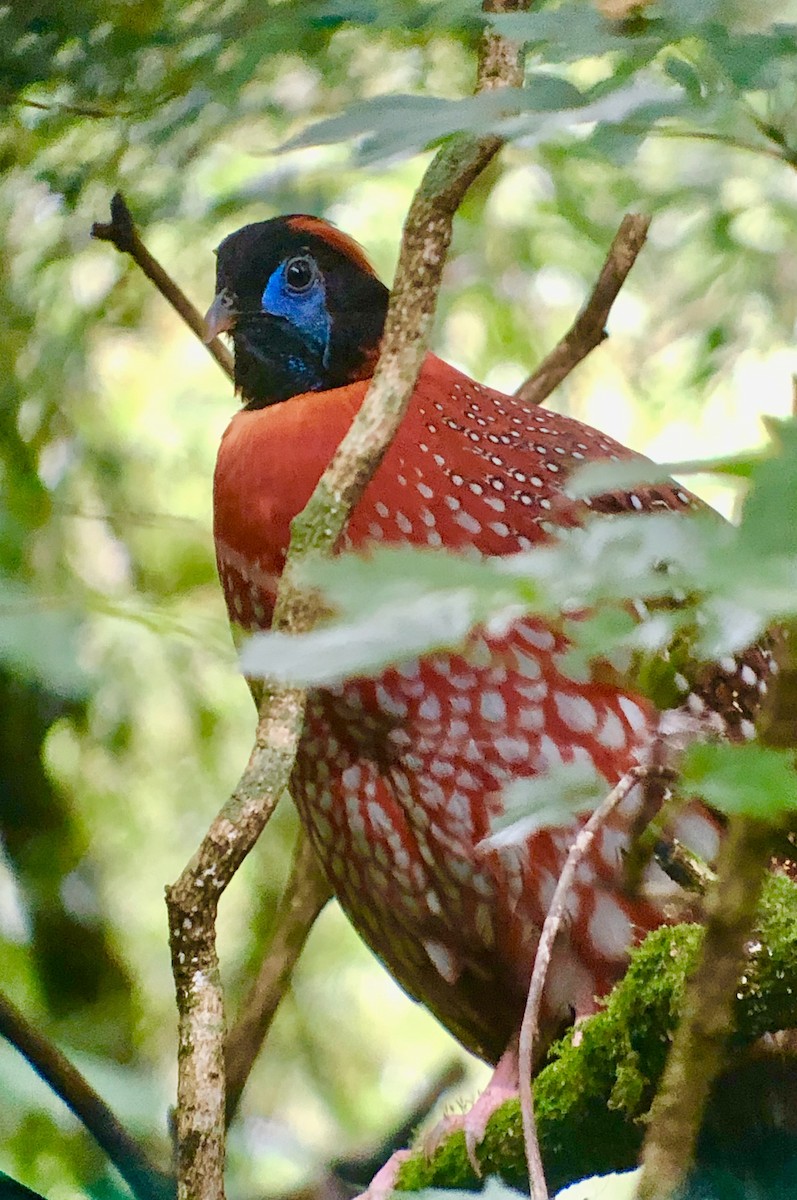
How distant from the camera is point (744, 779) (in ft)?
1.15

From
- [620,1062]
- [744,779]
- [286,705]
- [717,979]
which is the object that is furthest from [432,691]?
[744,779]

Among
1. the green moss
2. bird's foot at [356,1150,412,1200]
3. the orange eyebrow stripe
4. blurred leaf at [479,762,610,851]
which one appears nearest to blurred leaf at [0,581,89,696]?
blurred leaf at [479,762,610,851]

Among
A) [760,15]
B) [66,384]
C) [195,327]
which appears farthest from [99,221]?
[760,15]

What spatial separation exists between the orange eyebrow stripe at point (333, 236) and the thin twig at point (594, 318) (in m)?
0.24

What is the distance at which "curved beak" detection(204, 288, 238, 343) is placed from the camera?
1.11m

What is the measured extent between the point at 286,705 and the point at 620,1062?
313 mm

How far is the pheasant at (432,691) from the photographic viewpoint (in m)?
1.00

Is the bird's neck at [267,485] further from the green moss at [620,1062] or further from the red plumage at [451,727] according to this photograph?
the green moss at [620,1062]

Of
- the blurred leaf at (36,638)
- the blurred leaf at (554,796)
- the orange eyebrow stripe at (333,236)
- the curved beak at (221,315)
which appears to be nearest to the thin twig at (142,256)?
the curved beak at (221,315)

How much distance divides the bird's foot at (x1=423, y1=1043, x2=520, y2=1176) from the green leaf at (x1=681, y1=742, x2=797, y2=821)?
23.4 inches

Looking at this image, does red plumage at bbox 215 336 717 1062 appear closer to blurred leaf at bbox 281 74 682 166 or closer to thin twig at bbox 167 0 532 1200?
thin twig at bbox 167 0 532 1200

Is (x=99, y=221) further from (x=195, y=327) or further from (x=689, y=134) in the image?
(x=689, y=134)

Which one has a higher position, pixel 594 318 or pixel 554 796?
pixel 594 318

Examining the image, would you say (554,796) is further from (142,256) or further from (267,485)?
(142,256)
